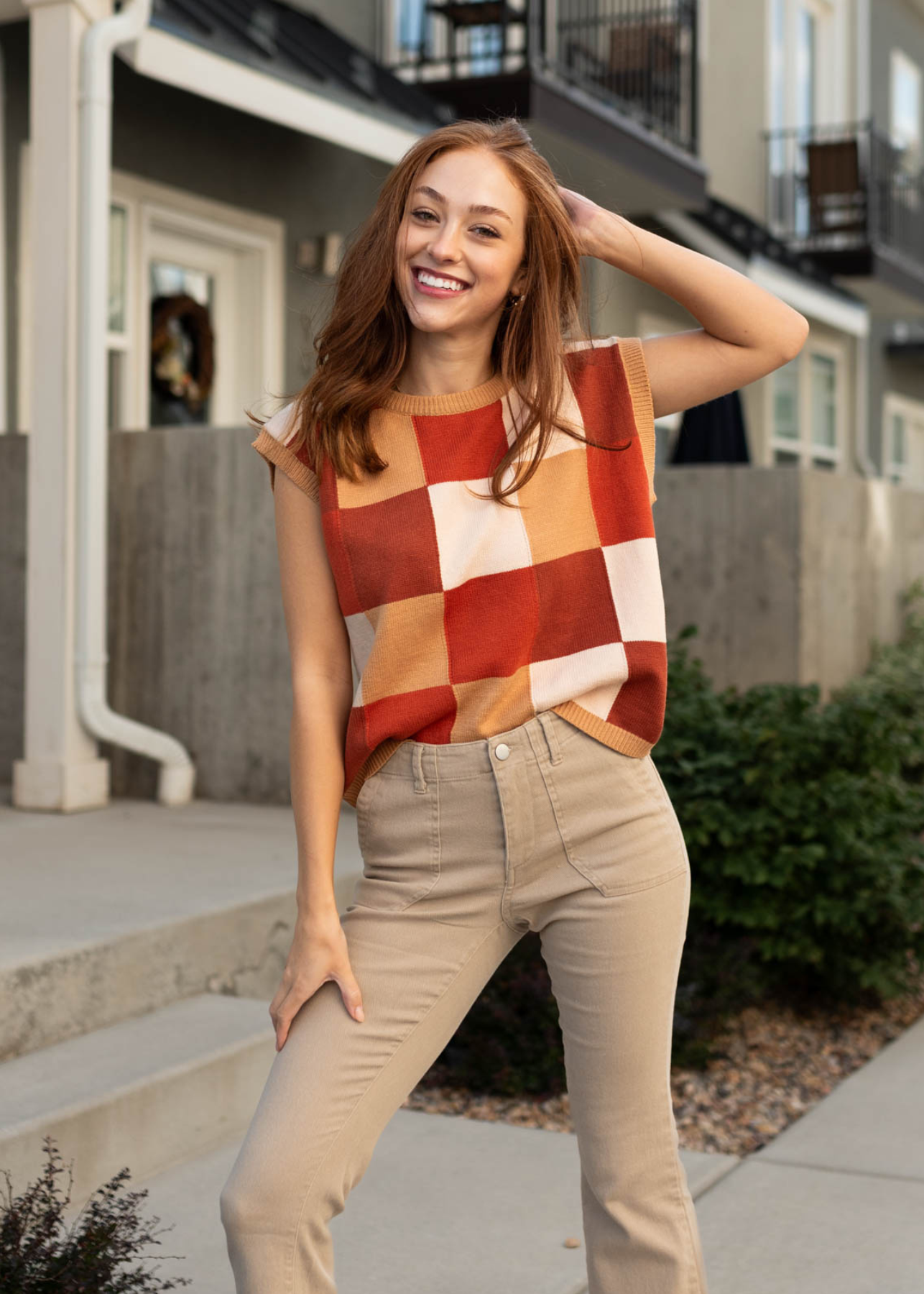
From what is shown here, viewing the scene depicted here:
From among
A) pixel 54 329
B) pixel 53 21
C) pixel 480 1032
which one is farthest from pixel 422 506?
pixel 53 21

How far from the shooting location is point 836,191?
1375cm

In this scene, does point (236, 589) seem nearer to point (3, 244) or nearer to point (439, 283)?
point (3, 244)

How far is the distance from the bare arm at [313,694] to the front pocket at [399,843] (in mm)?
49

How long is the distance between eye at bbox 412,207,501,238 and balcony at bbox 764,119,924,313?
490 inches

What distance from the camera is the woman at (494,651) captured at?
1.88m

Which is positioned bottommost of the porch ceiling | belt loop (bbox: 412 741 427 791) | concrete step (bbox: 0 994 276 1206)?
concrete step (bbox: 0 994 276 1206)

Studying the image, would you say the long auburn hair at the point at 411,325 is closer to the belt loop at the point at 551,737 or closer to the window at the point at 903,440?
the belt loop at the point at 551,737

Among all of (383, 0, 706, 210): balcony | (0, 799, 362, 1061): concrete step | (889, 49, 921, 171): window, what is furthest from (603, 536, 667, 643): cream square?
(889, 49, 921, 171): window

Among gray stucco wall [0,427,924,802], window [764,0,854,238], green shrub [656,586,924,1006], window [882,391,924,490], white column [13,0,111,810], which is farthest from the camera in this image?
window [882,391,924,490]

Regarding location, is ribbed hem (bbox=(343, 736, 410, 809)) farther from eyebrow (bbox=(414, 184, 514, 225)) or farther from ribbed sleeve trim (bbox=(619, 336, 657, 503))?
eyebrow (bbox=(414, 184, 514, 225))

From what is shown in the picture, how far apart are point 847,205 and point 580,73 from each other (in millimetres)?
4617

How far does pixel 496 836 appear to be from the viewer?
73.7 inches

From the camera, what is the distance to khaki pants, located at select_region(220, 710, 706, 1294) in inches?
73.1

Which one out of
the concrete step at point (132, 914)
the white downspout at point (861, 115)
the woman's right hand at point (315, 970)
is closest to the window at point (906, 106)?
the white downspout at point (861, 115)
